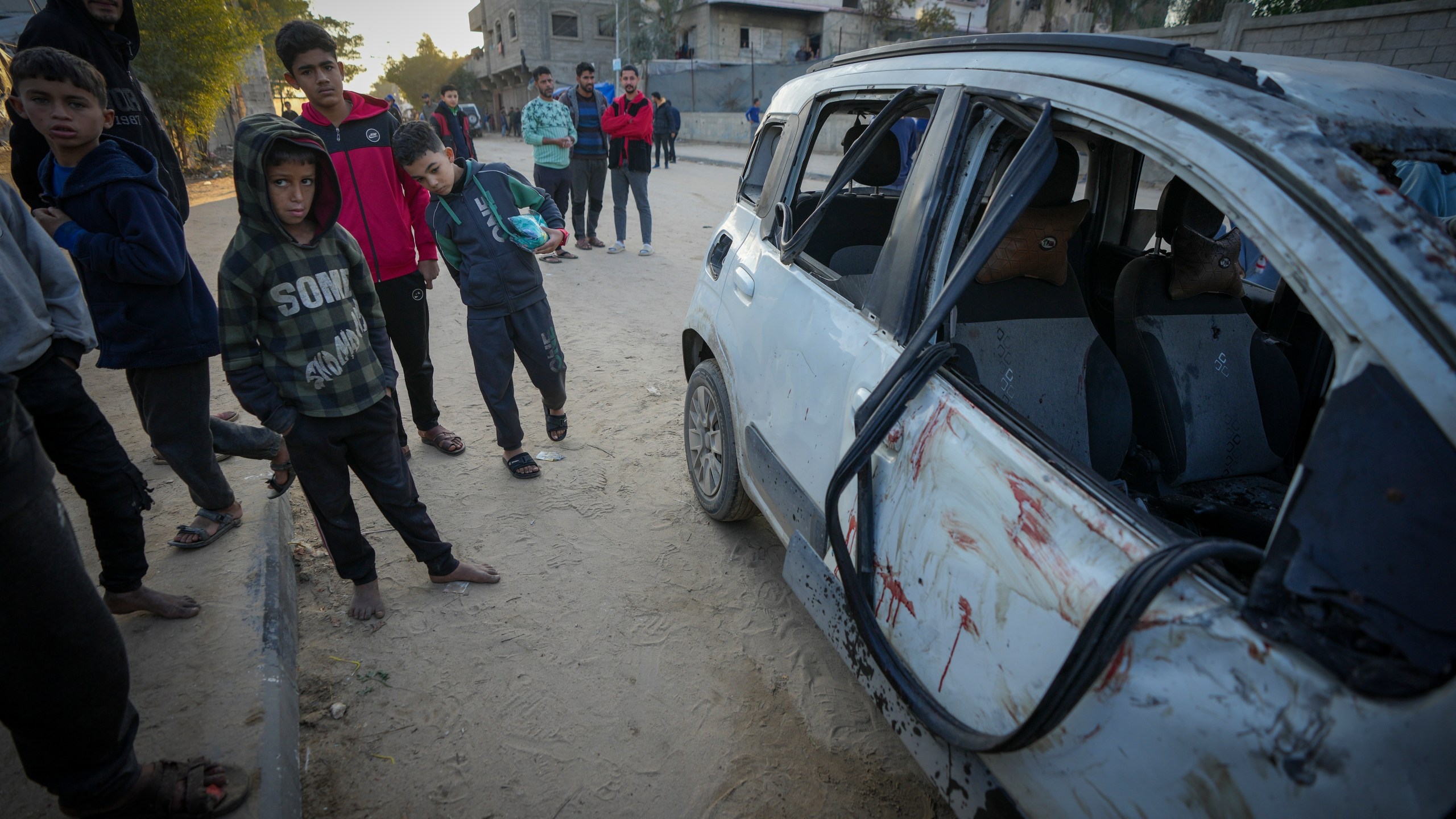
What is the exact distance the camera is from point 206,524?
279 centimetres

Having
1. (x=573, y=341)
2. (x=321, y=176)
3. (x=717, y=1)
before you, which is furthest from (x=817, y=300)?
(x=717, y=1)

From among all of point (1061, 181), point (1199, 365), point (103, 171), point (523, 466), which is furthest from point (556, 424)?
point (1199, 365)

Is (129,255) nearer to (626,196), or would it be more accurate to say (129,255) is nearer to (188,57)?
(626,196)

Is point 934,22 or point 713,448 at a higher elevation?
point 934,22

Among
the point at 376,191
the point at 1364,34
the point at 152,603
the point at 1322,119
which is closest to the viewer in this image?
the point at 1322,119

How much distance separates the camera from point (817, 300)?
2.18m

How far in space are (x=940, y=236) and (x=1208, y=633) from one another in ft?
3.59

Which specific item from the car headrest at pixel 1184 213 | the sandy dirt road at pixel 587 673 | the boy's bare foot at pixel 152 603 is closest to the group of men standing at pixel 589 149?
the sandy dirt road at pixel 587 673

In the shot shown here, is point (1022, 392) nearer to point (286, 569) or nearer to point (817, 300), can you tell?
point (817, 300)

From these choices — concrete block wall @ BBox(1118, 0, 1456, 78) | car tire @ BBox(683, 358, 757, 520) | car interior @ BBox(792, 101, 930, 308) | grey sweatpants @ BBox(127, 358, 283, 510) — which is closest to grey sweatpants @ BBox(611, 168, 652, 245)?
car interior @ BBox(792, 101, 930, 308)

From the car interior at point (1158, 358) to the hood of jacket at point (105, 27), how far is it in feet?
9.71

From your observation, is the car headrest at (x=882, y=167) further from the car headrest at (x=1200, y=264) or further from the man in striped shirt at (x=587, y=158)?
the man in striped shirt at (x=587, y=158)

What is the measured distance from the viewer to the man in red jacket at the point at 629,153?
26.7 feet

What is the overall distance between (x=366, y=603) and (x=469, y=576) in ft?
1.23
